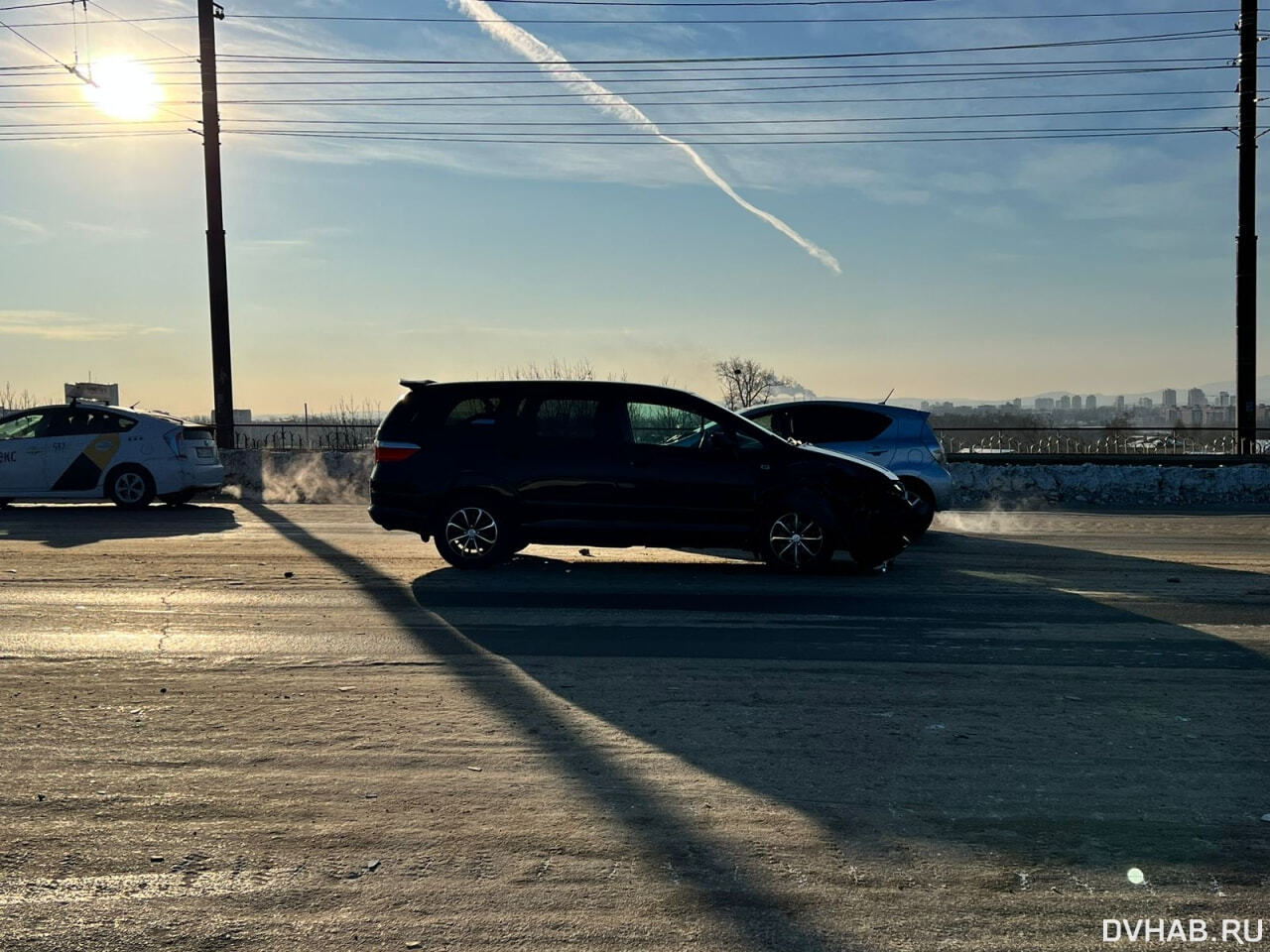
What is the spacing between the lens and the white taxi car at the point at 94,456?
1639cm

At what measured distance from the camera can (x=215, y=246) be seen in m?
24.1

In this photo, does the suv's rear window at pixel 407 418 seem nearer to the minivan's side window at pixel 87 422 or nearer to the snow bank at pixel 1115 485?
the minivan's side window at pixel 87 422

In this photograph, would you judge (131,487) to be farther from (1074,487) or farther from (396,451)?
(1074,487)

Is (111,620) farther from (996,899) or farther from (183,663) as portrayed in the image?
(996,899)

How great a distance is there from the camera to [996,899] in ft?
12.2

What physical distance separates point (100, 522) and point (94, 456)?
1905 mm

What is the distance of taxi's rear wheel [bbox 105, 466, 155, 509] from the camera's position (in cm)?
1648

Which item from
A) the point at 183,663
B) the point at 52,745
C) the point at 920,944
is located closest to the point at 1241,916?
the point at 920,944

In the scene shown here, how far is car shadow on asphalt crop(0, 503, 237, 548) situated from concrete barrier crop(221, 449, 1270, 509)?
269 cm

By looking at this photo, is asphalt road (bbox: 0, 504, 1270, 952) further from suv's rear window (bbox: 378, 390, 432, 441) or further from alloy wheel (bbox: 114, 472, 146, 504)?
alloy wheel (bbox: 114, 472, 146, 504)

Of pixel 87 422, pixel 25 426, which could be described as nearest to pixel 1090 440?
pixel 87 422

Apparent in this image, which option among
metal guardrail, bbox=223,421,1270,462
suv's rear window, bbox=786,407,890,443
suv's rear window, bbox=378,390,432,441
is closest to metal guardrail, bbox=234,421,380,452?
metal guardrail, bbox=223,421,1270,462

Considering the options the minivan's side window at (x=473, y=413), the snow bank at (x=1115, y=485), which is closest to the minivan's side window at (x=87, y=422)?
the minivan's side window at (x=473, y=413)
